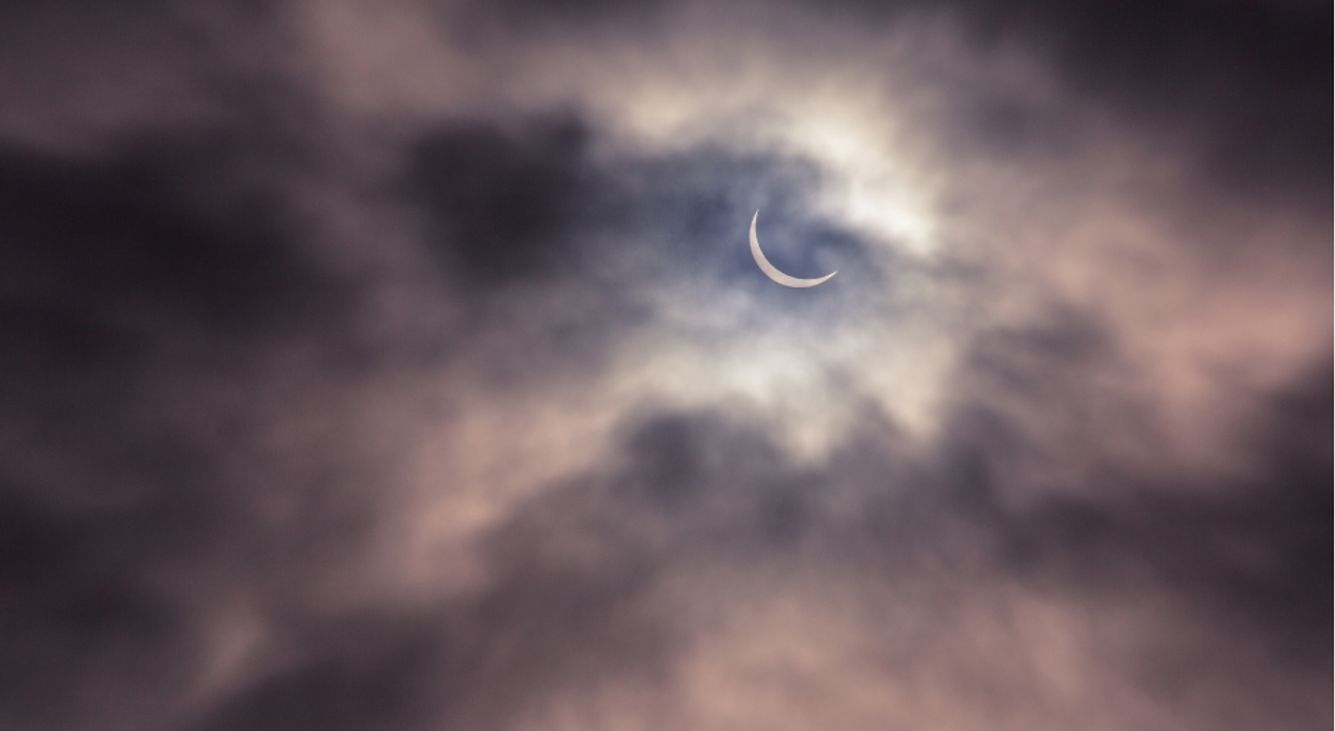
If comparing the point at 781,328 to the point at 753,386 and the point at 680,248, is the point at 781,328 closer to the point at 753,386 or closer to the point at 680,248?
the point at 753,386

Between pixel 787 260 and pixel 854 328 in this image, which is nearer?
pixel 854 328

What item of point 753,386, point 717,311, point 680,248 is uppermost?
point 680,248

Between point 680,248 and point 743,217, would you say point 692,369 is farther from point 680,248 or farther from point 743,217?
point 743,217

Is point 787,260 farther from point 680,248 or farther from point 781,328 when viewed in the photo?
point 680,248

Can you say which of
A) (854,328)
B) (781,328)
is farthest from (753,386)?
(854,328)

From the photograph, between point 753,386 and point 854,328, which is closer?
point 854,328

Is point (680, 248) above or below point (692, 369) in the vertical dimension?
above

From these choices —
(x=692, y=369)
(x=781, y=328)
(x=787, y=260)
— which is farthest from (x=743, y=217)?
(x=692, y=369)

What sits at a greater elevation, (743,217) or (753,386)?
(743,217)
